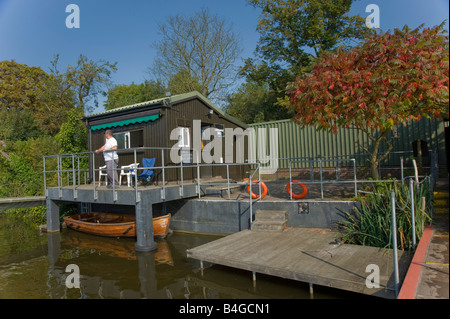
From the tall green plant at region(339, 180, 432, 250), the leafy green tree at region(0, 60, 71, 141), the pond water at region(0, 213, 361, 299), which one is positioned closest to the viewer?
the pond water at region(0, 213, 361, 299)

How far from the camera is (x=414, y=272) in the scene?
3795 millimetres

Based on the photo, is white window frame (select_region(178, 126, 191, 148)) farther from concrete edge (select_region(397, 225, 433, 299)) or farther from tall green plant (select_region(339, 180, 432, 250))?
concrete edge (select_region(397, 225, 433, 299))

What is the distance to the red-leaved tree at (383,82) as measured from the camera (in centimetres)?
604

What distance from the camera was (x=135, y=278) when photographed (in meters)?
6.01

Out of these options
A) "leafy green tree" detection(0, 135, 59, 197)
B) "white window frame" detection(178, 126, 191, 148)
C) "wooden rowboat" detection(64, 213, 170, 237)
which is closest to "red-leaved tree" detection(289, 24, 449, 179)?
"white window frame" detection(178, 126, 191, 148)

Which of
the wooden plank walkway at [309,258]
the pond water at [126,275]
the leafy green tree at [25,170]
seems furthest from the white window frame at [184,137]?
the leafy green tree at [25,170]

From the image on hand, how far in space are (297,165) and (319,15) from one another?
9019mm

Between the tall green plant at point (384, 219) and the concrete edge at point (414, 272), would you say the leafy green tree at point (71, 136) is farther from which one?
the concrete edge at point (414, 272)

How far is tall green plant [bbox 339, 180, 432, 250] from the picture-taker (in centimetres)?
555

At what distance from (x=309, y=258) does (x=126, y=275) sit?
356 centimetres

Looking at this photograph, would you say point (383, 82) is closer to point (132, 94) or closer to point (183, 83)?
point (183, 83)

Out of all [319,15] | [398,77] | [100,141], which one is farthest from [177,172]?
[319,15]

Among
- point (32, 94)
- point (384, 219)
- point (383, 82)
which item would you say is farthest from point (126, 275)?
point (32, 94)

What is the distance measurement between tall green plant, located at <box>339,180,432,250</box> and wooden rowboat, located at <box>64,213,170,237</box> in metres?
4.82
